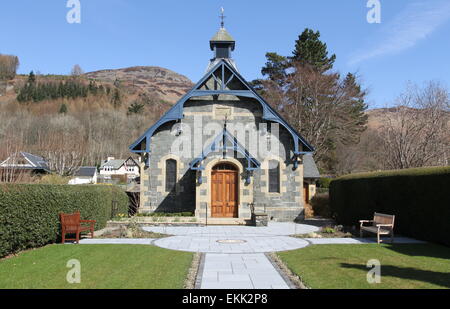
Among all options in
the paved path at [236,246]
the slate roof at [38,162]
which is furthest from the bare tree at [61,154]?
the paved path at [236,246]

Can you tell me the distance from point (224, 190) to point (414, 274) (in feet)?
43.5

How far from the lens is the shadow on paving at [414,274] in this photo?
779 cm

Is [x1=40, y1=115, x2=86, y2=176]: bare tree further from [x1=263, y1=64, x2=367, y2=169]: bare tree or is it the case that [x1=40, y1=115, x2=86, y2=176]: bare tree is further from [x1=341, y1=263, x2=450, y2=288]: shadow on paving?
[x1=341, y1=263, x2=450, y2=288]: shadow on paving

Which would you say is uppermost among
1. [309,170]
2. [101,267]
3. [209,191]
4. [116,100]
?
[116,100]

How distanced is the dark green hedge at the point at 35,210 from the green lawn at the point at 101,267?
0.48 meters

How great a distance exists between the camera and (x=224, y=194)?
68.5 ft

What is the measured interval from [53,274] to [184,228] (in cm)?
1011

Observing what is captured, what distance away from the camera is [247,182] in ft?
67.1

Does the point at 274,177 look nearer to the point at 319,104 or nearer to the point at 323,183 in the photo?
the point at 323,183

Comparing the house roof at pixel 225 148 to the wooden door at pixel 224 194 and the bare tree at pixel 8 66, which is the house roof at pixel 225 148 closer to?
the wooden door at pixel 224 194

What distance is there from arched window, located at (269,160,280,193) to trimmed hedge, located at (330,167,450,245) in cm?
426

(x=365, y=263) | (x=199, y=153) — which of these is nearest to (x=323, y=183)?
(x=199, y=153)

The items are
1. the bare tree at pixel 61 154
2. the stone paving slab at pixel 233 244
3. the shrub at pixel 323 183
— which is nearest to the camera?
the stone paving slab at pixel 233 244
